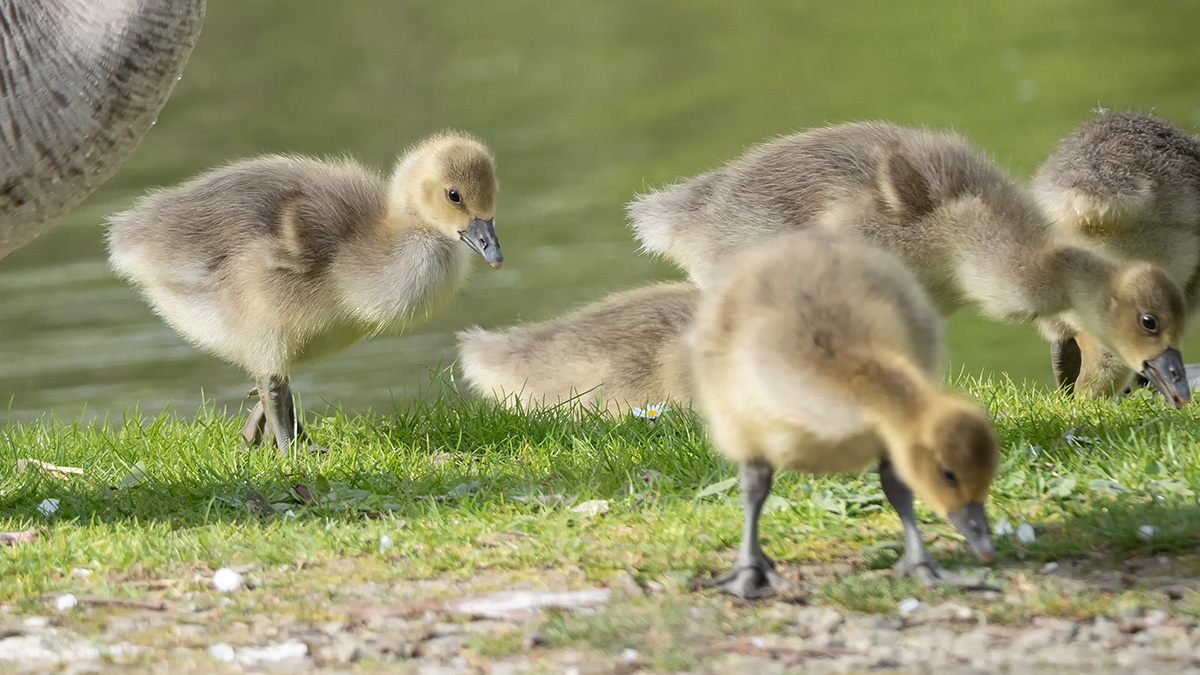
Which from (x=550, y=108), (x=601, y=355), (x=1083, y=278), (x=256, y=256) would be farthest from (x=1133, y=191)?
(x=550, y=108)

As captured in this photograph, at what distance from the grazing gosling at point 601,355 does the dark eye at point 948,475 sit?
3461 mm

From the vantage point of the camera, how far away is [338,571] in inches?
189

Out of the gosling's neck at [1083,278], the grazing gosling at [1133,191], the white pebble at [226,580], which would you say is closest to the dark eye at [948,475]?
the white pebble at [226,580]

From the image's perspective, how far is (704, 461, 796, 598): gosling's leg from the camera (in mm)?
4316

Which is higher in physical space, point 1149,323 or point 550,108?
point 550,108

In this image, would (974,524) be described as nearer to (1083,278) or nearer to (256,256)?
(1083,278)

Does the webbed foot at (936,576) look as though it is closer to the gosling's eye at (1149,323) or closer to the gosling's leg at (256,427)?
the gosling's eye at (1149,323)

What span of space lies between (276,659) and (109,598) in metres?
0.76

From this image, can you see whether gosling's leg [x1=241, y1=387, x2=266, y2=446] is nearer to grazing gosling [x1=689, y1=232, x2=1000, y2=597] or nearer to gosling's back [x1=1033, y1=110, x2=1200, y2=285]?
grazing gosling [x1=689, y1=232, x2=1000, y2=597]

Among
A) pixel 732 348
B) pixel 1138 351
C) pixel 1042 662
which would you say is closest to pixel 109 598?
pixel 732 348

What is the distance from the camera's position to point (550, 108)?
78.3 feet

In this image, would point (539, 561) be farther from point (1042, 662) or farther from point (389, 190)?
point (389, 190)

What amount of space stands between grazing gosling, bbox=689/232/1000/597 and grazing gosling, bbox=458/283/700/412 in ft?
9.47

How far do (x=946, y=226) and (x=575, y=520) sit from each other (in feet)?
7.92
